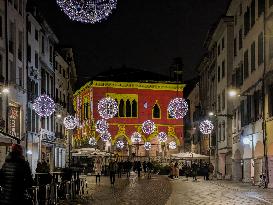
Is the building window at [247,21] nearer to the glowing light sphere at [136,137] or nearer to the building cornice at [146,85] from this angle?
the glowing light sphere at [136,137]

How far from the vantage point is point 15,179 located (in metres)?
11.0

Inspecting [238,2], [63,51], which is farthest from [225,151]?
[63,51]

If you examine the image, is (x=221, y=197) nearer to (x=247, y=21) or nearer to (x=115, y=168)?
(x=115, y=168)

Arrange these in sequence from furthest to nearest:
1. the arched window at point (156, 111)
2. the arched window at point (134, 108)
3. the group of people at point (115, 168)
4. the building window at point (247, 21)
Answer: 1. the arched window at point (156, 111)
2. the arched window at point (134, 108)
3. the building window at point (247, 21)
4. the group of people at point (115, 168)

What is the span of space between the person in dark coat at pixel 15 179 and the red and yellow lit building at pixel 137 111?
75.8 metres

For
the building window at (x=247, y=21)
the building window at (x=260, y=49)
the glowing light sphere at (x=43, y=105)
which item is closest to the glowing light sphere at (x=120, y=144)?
the building window at (x=247, y=21)

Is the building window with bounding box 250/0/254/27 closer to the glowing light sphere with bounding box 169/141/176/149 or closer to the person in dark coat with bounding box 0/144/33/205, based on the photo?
the person in dark coat with bounding box 0/144/33/205

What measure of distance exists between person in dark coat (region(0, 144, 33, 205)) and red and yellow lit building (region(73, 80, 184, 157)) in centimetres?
7578

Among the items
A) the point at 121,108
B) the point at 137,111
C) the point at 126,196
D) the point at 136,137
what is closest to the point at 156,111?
the point at 137,111

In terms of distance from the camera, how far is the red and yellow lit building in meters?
87.9

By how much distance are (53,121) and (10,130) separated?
21.9 meters

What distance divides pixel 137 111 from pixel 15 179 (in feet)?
259

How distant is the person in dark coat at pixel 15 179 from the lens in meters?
10.9

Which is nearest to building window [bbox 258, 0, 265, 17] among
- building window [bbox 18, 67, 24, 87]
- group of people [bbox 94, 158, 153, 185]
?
group of people [bbox 94, 158, 153, 185]
